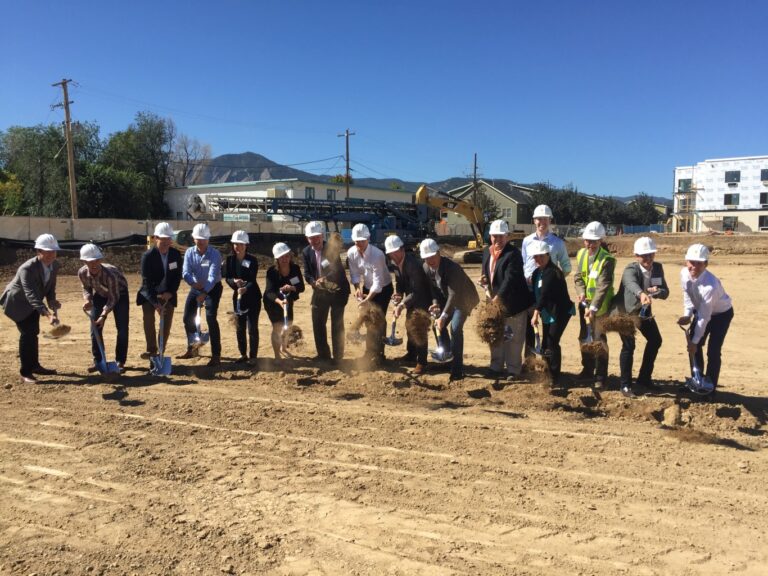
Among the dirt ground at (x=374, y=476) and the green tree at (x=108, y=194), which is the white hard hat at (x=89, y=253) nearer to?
the dirt ground at (x=374, y=476)

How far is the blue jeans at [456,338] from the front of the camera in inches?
266

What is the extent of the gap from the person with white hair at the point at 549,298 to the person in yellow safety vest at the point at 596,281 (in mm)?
209

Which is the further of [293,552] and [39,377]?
[39,377]

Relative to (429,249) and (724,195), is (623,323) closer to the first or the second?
(429,249)

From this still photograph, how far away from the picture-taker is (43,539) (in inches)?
143

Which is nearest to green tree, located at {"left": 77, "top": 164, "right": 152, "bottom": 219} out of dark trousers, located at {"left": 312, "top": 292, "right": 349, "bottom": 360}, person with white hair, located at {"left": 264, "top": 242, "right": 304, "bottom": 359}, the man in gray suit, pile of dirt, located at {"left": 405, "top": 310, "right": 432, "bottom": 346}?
the man in gray suit

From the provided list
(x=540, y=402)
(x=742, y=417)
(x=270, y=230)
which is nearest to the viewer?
(x=742, y=417)

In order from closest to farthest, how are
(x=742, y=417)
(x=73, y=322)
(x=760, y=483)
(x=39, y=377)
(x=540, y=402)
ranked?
(x=760, y=483)
(x=742, y=417)
(x=540, y=402)
(x=39, y=377)
(x=73, y=322)

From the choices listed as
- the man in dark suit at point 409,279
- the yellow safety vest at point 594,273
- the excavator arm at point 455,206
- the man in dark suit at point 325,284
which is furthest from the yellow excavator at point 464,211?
the yellow safety vest at point 594,273

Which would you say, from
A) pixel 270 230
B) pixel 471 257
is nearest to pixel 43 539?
pixel 471 257

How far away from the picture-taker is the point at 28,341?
7.07 meters

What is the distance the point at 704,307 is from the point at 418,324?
3.05 meters

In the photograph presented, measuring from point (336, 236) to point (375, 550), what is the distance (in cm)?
471

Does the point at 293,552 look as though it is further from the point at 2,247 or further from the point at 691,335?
the point at 2,247
